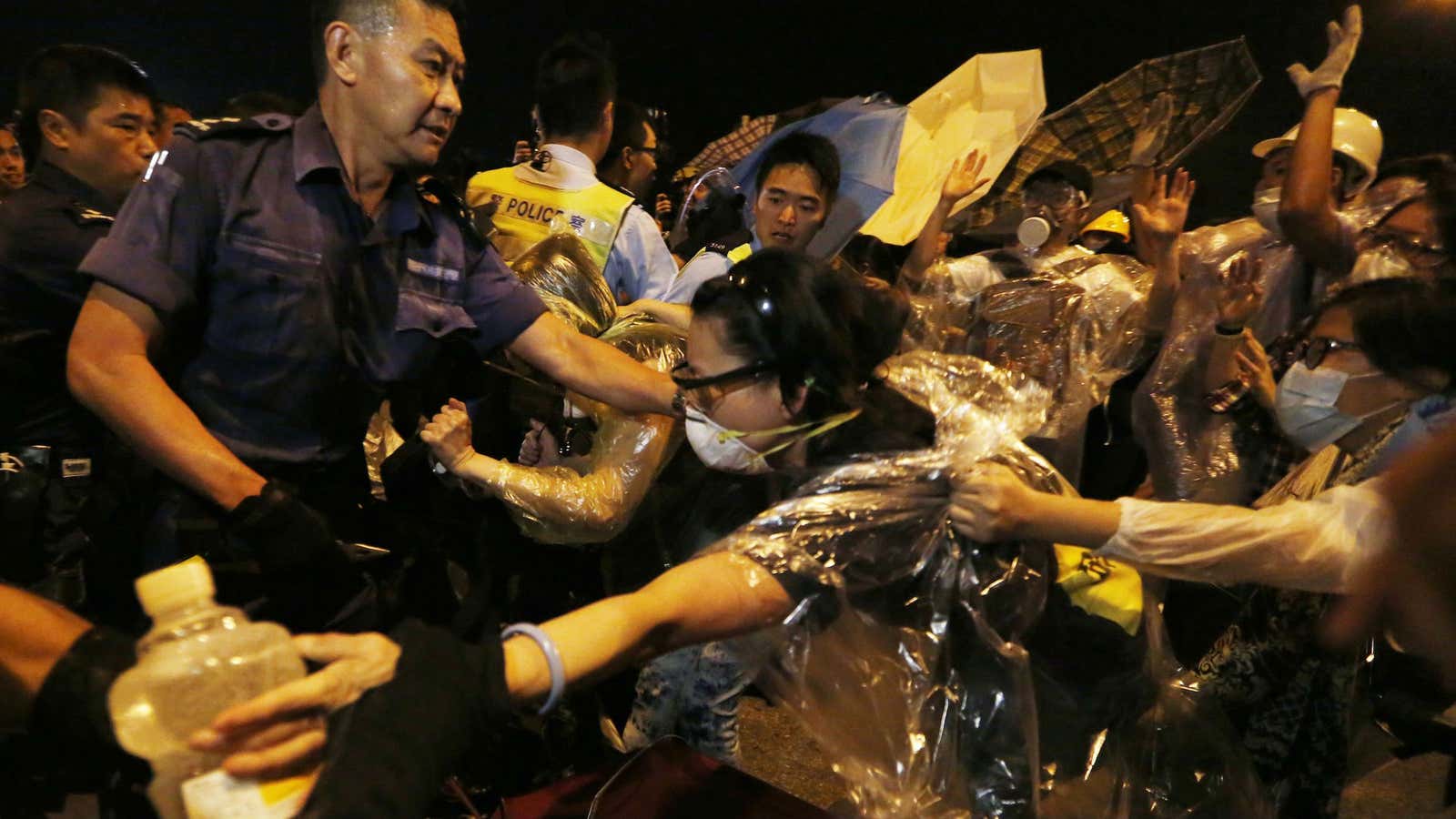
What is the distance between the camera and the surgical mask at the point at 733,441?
1868mm

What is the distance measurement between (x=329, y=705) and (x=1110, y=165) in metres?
3.97

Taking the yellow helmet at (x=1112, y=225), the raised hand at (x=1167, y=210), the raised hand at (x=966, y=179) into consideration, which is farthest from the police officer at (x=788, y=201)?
the yellow helmet at (x=1112, y=225)

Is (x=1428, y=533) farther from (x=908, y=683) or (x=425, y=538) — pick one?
(x=425, y=538)

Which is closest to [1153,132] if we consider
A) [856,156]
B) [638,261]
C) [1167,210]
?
[1167,210]

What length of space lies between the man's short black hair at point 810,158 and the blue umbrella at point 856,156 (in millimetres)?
187

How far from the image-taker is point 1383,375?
87.4 inches

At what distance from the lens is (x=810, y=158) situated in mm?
3281

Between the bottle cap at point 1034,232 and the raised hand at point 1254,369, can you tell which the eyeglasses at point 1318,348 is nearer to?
the raised hand at point 1254,369

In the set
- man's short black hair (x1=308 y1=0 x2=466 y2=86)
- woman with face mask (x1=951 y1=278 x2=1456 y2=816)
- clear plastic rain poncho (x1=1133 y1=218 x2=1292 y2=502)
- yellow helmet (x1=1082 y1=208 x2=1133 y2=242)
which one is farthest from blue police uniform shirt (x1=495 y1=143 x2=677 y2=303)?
yellow helmet (x1=1082 y1=208 x2=1133 y2=242)

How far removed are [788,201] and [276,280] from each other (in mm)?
1843

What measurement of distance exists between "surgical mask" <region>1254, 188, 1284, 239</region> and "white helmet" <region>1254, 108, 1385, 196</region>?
0.19 meters

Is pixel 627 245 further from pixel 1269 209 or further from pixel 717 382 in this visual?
pixel 1269 209

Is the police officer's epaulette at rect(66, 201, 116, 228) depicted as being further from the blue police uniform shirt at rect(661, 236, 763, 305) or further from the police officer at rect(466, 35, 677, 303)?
the blue police uniform shirt at rect(661, 236, 763, 305)

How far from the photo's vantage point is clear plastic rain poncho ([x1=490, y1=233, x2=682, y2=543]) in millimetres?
2217
